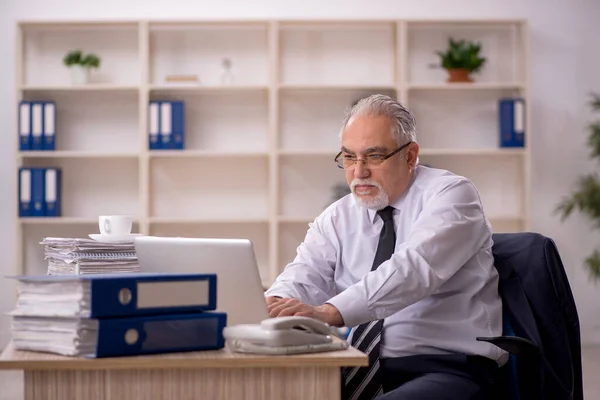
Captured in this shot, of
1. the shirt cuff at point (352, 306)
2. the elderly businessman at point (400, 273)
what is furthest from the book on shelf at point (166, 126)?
the shirt cuff at point (352, 306)

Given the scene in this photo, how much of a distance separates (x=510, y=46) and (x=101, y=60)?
8.71 feet

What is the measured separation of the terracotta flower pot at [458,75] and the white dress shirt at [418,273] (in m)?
3.28

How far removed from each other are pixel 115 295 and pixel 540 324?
3.62ft

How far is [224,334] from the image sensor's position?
1527 millimetres

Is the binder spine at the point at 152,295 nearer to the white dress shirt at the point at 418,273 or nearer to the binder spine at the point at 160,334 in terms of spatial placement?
the binder spine at the point at 160,334

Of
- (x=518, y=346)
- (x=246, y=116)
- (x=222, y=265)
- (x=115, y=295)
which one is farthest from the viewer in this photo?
(x=246, y=116)

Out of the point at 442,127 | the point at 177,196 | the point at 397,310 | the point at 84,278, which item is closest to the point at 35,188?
the point at 177,196

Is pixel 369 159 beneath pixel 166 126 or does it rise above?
beneath

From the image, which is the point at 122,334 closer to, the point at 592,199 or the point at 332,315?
the point at 332,315

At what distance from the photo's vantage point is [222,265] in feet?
5.61

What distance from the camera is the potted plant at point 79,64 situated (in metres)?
5.50

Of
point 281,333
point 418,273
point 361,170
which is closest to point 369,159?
point 361,170

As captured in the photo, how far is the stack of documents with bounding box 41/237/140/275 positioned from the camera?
188 cm

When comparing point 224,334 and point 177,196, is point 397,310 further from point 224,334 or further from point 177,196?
point 177,196
